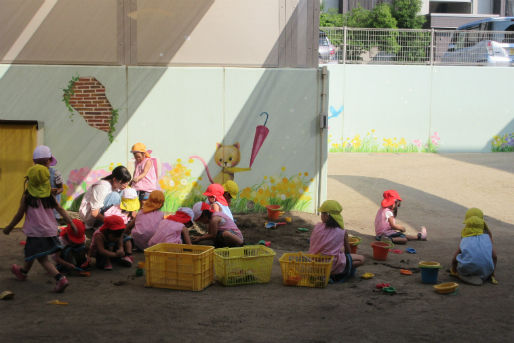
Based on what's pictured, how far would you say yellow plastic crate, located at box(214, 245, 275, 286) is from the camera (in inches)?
241

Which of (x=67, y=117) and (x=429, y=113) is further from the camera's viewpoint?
(x=429, y=113)

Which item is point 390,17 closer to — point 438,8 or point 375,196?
point 438,8

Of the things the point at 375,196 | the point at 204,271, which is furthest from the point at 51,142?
the point at 375,196

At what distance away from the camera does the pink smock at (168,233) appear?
6.85m

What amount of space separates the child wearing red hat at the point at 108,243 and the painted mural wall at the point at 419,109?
42.4ft

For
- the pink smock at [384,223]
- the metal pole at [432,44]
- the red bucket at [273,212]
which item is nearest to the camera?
the pink smock at [384,223]

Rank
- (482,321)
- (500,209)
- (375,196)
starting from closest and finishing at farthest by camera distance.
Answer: (482,321), (500,209), (375,196)

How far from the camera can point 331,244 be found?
636cm

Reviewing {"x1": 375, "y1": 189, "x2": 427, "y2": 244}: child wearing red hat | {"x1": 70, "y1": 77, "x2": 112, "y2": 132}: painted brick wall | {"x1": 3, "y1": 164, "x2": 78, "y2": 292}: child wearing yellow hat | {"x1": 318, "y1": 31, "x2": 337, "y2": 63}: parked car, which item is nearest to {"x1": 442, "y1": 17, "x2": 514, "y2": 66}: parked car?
{"x1": 318, "y1": 31, "x2": 337, "y2": 63}: parked car

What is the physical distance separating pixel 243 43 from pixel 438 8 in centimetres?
3020

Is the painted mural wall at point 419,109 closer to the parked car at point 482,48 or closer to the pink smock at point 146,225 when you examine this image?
the parked car at point 482,48

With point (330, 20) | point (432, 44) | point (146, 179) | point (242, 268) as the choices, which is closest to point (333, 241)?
point (242, 268)

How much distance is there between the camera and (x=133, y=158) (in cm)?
991

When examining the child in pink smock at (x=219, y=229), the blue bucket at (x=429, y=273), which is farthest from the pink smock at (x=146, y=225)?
the blue bucket at (x=429, y=273)
